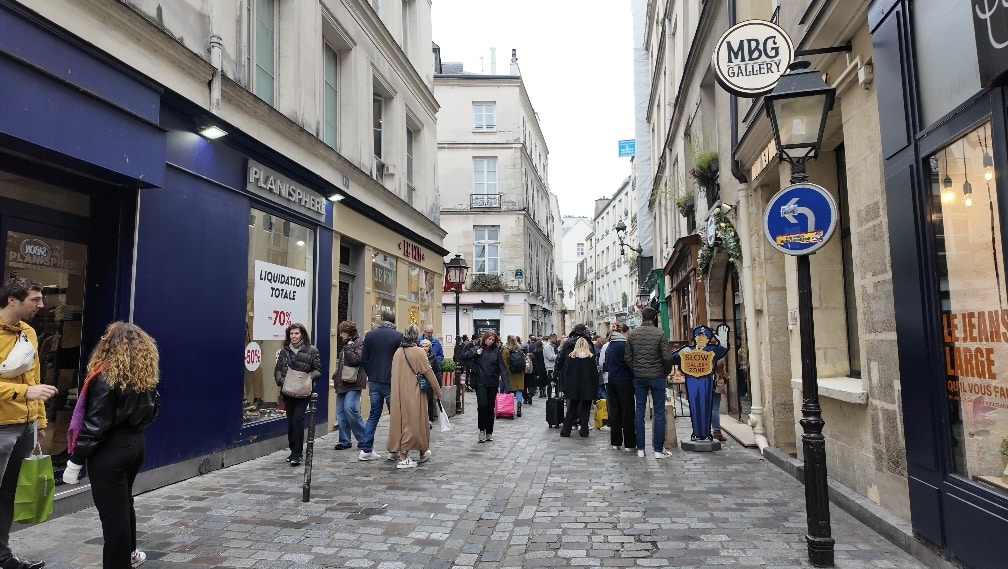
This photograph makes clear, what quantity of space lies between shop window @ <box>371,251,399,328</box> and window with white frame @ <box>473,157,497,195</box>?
784 inches

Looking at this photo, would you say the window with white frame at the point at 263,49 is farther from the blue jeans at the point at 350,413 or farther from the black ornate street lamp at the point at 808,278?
the black ornate street lamp at the point at 808,278

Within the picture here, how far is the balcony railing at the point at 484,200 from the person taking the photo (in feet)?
109

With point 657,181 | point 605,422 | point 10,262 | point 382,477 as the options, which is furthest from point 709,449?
point 657,181

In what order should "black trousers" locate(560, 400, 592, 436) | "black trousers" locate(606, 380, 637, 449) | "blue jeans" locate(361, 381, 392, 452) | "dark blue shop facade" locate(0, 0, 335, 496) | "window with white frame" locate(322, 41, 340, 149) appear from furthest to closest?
"window with white frame" locate(322, 41, 340, 149)
"black trousers" locate(560, 400, 592, 436)
"black trousers" locate(606, 380, 637, 449)
"blue jeans" locate(361, 381, 392, 452)
"dark blue shop facade" locate(0, 0, 335, 496)

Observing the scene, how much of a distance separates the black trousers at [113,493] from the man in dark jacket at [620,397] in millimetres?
6398

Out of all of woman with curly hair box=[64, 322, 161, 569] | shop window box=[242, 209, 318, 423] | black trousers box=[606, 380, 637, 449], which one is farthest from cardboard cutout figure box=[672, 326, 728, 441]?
woman with curly hair box=[64, 322, 161, 569]

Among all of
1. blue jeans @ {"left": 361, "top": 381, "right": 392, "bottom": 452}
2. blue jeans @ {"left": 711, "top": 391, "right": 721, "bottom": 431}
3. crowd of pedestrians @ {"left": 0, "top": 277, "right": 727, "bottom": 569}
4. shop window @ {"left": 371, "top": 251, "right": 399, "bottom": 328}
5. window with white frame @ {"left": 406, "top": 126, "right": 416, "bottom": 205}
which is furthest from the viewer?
window with white frame @ {"left": 406, "top": 126, "right": 416, "bottom": 205}

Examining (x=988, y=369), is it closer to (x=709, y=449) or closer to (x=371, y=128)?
(x=709, y=449)

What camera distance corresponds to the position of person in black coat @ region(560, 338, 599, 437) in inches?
403

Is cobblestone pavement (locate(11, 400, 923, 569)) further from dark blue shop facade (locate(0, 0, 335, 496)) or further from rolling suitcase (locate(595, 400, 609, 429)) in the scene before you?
rolling suitcase (locate(595, 400, 609, 429))

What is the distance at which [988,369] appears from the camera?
12.6 feet

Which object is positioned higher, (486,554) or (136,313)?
(136,313)

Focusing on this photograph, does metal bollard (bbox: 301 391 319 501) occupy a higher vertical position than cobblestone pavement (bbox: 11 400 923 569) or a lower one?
higher

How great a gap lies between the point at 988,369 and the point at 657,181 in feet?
65.9
